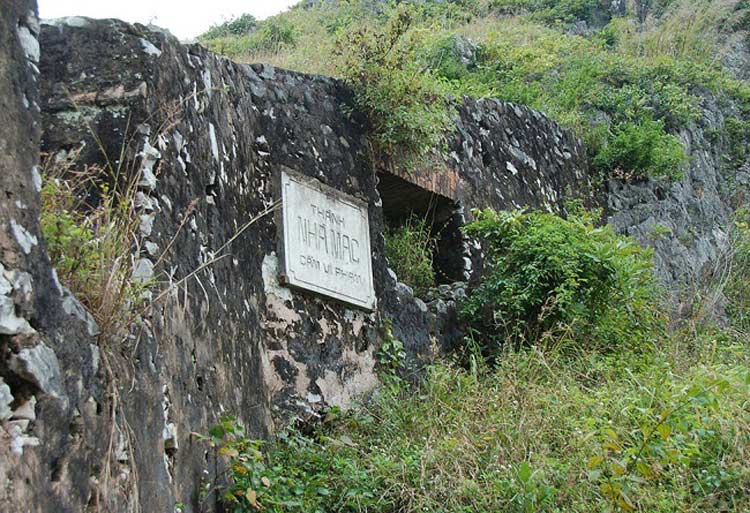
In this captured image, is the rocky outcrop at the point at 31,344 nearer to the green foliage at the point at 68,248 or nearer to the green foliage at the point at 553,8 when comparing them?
the green foliage at the point at 68,248

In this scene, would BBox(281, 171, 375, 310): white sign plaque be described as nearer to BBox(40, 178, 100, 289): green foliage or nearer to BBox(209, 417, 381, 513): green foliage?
BBox(209, 417, 381, 513): green foliage

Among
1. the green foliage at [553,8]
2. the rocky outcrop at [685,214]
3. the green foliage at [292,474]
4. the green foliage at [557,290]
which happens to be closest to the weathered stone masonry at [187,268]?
the green foliage at [292,474]

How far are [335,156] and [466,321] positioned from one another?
160 centimetres

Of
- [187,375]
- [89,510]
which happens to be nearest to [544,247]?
[187,375]

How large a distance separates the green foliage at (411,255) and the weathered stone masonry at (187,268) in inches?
8.2

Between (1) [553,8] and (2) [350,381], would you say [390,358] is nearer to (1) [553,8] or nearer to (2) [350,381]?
(2) [350,381]

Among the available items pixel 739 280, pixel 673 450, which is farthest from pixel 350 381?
pixel 739 280

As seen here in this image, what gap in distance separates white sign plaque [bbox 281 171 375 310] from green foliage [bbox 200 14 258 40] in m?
14.0

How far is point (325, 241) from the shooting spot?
647cm

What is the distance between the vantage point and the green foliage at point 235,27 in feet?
66.3

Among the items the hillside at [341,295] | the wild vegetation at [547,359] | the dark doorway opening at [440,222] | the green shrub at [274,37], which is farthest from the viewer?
the green shrub at [274,37]

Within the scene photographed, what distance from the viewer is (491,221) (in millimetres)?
7746

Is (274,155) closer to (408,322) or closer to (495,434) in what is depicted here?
(408,322)

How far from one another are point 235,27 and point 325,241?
14.8 m
